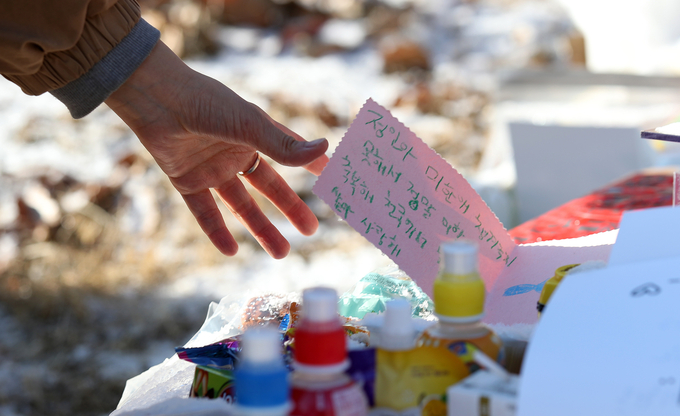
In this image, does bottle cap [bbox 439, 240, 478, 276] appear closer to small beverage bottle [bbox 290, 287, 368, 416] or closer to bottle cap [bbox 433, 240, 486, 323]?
bottle cap [bbox 433, 240, 486, 323]

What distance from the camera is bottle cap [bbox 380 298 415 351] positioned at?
40 centimetres

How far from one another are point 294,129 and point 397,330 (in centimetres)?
329

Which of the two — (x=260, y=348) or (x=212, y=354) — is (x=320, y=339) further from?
(x=212, y=354)

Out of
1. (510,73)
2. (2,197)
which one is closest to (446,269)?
(510,73)

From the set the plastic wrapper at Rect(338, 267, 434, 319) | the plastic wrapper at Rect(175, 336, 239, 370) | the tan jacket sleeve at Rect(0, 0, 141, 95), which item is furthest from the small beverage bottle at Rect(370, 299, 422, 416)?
the tan jacket sleeve at Rect(0, 0, 141, 95)

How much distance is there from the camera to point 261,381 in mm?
319

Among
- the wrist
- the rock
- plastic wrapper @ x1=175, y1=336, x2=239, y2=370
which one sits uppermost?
the rock

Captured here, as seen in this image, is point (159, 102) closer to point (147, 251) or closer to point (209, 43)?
point (147, 251)

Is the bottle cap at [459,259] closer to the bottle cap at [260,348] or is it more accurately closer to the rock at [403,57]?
the bottle cap at [260,348]

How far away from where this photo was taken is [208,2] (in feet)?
16.0

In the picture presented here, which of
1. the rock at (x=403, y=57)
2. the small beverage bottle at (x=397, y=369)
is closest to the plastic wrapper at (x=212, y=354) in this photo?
the small beverage bottle at (x=397, y=369)

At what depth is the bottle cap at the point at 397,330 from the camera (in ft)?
1.31

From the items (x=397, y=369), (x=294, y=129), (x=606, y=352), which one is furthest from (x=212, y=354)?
(x=294, y=129)

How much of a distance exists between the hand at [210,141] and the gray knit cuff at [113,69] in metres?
0.01
